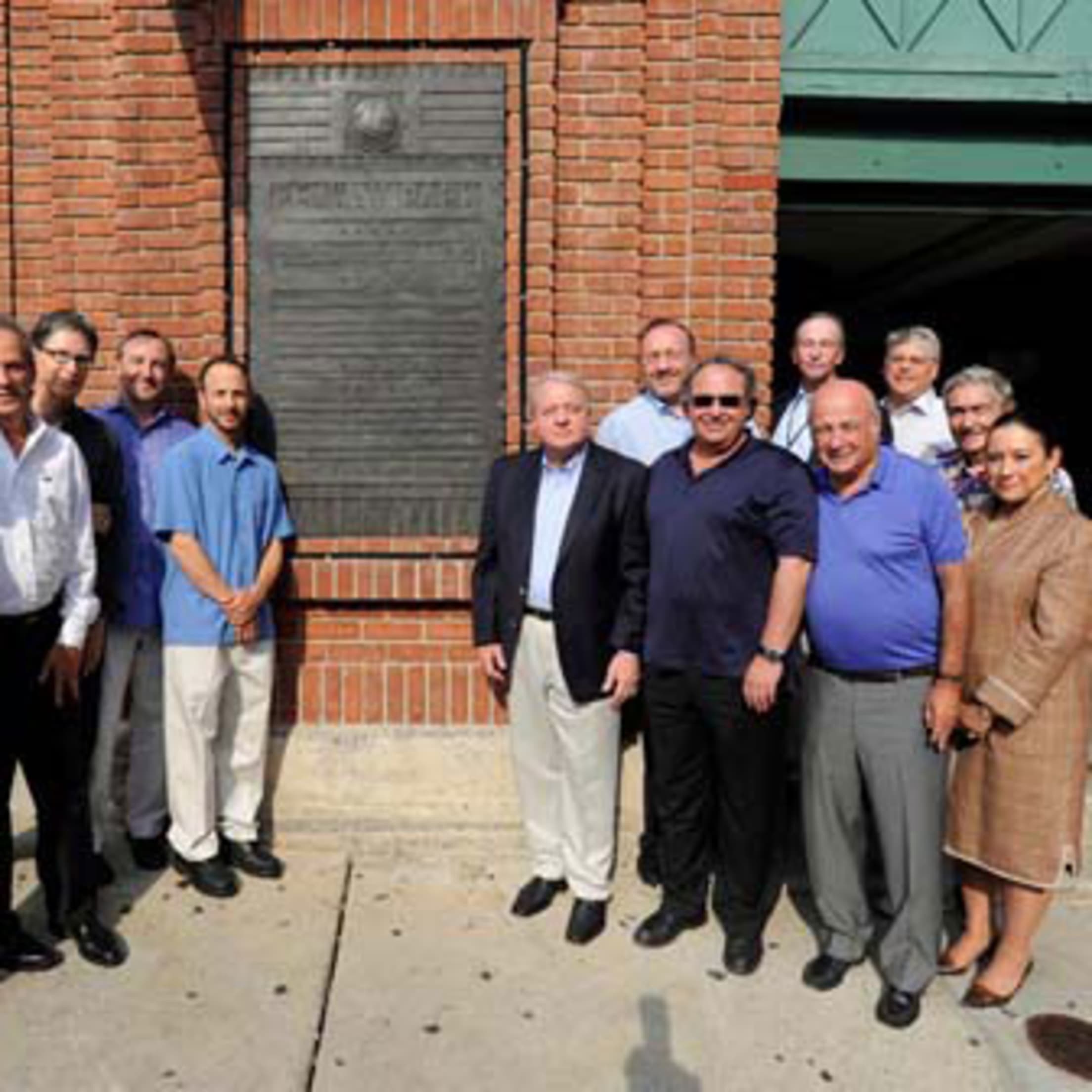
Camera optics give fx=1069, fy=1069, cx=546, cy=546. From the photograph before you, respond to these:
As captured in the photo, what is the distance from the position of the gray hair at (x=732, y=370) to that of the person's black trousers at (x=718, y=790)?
2.95 feet

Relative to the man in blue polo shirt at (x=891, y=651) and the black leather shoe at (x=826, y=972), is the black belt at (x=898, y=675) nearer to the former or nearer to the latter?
the man in blue polo shirt at (x=891, y=651)

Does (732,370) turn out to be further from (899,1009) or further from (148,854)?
(148,854)

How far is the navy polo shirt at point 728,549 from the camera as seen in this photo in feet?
10.8

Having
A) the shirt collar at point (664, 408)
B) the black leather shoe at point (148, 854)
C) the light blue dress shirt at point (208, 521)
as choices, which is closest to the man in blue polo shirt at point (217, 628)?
the light blue dress shirt at point (208, 521)

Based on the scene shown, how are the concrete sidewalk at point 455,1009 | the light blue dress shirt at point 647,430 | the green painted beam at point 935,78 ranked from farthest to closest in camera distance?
1. the green painted beam at point 935,78
2. the light blue dress shirt at point 647,430
3. the concrete sidewalk at point 455,1009

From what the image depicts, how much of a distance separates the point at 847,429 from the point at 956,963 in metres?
1.83

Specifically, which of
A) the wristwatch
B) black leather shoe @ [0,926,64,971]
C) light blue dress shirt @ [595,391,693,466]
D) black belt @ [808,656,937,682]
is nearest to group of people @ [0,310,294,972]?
black leather shoe @ [0,926,64,971]

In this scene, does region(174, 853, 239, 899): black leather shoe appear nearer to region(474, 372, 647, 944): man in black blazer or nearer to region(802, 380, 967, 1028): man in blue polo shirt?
region(474, 372, 647, 944): man in black blazer

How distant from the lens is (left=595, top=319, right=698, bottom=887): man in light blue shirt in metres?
4.03

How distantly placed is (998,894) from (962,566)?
125 cm

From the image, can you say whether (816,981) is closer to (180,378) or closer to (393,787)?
(393,787)

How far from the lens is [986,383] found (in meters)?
3.66

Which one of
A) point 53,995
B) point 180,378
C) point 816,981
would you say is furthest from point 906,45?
point 53,995

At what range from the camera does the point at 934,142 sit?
16.2ft
